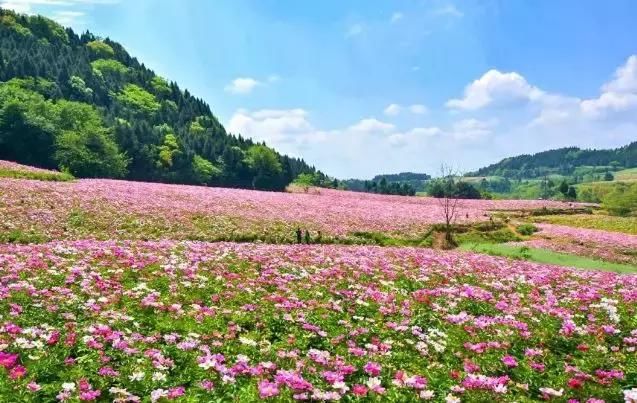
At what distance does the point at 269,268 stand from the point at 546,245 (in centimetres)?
3034

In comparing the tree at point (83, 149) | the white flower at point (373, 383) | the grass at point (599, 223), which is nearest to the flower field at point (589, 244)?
the grass at point (599, 223)

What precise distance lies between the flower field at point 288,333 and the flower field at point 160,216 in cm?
1165

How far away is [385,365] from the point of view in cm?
808

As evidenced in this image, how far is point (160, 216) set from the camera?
31.9 meters

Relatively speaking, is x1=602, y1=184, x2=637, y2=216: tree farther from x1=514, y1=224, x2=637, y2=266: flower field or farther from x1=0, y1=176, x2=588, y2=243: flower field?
x1=0, y1=176, x2=588, y2=243: flower field

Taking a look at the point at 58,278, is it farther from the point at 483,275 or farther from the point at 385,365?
the point at 483,275

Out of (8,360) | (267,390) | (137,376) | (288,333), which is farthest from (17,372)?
(288,333)

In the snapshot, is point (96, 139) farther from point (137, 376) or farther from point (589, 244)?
point (137, 376)

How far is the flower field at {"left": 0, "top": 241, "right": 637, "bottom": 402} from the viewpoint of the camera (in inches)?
275

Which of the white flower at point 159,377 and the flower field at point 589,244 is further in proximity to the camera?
the flower field at point 589,244

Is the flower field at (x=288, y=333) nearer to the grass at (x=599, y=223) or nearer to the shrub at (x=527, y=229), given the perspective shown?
the shrub at (x=527, y=229)

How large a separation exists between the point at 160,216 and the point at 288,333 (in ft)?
78.9

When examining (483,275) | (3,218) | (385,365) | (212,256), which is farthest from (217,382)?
(3,218)

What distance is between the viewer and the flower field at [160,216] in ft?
88.6
